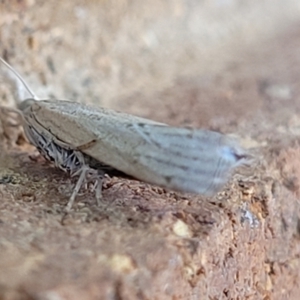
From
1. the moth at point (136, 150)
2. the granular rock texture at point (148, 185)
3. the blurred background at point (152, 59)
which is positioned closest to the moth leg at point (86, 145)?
the moth at point (136, 150)

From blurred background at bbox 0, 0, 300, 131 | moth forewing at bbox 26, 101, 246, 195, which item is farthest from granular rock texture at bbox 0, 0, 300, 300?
moth forewing at bbox 26, 101, 246, 195

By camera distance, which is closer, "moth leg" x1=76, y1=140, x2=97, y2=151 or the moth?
the moth

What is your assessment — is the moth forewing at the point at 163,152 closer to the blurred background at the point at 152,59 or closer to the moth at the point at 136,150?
the moth at the point at 136,150

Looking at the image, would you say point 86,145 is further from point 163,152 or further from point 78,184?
point 163,152

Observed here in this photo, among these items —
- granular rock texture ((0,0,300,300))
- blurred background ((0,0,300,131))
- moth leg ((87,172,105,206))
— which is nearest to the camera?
granular rock texture ((0,0,300,300))

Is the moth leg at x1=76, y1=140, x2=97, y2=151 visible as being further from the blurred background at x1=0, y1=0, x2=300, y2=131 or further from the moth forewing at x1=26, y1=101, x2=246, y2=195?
the blurred background at x1=0, y1=0, x2=300, y2=131

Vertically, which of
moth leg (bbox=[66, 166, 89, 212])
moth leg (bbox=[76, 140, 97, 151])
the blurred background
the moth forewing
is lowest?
moth leg (bbox=[66, 166, 89, 212])

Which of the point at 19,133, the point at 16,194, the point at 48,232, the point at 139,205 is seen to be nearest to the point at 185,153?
the point at 139,205
